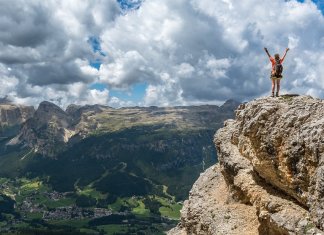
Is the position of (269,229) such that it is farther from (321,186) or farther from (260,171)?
(321,186)

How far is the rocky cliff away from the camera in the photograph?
29500mm

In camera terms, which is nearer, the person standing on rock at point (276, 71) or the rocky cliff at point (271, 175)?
the rocky cliff at point (271, 175)

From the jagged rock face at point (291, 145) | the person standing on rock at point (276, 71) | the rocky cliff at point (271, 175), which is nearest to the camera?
the jagged rock face at point (291, 145)

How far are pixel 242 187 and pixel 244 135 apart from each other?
16.9 ft

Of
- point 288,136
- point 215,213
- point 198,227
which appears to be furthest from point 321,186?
point 198,227

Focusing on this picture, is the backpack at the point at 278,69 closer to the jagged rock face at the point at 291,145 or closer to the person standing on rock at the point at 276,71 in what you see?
the person standing on rock at the point at 276,71

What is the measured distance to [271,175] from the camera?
3619cm

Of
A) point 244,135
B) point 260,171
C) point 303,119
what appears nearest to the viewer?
point 303,119

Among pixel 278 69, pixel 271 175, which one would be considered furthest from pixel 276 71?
pixel 271 175

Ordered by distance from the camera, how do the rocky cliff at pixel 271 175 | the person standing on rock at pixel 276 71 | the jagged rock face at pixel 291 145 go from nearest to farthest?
the jagged rock face at pixel 291 145
the rocky cliff at pixel 271 175
the person standing on rock at pixel 276 71

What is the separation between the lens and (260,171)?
38094 millimetres

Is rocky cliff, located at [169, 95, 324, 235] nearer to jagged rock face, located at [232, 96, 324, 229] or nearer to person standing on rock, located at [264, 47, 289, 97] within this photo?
jagged rock face, located at [232, 96, 324, 229]

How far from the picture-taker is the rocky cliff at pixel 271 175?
96.8 feet

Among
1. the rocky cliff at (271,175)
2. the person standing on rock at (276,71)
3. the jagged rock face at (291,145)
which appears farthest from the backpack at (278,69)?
the jagged rock face at (291,145)
